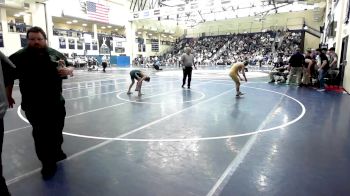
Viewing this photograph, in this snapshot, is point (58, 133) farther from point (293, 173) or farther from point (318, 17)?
point (318, 17)

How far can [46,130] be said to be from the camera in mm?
3188

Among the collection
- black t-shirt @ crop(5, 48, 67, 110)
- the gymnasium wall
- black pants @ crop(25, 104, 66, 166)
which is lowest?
black pants @ crop(25, 104, 66, 166)

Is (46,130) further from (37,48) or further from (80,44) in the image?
(80,44)

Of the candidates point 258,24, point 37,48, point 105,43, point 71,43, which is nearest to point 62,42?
point 71,43

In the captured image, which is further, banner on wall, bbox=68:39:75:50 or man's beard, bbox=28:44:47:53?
banner on wall, bbox=68:39:75:50

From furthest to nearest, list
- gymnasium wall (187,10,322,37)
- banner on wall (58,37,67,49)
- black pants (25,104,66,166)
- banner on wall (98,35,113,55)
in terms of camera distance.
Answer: gymnasium wall (187,10,322,37) < banner on wall (98,35,113,55) < banner on wall (58,37,67,49) < black pants (25,104,66,166)

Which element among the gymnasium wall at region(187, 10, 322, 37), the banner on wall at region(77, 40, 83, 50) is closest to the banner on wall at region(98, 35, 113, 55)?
the banner on wall at region(77, 40, 83, 50)

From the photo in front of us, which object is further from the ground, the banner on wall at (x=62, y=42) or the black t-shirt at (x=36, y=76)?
the banner on wall at (x=62, y=42)

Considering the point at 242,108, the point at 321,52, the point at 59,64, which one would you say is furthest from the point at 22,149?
the point at 321,52

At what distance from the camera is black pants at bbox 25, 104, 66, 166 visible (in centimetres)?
310

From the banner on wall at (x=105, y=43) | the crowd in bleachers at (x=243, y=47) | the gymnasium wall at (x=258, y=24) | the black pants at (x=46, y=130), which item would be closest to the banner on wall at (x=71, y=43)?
the banner on wall at (x=105, y=43)

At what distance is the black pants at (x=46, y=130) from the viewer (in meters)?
3.10

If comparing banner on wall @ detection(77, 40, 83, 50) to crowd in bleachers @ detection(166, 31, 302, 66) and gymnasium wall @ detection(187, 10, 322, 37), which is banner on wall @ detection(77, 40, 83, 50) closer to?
crowd in bleachers @ detection(166, 31, 302, 66)

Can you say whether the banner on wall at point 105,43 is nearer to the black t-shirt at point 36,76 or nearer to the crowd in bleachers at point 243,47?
the crowd in bleachers at point 243,47
